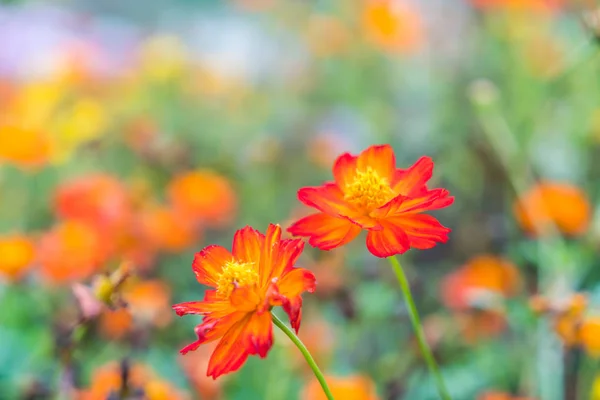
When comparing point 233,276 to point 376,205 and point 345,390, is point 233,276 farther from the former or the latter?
point 345,390

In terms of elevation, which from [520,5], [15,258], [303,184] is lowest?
[303,184]

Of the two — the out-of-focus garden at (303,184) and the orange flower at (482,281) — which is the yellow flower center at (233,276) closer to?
the out-of-focus garden at (303,184)

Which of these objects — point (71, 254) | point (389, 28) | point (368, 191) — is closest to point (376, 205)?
point (368, 191)

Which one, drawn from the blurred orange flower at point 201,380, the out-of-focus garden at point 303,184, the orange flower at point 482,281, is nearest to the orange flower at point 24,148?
the out-of-focus garden at point 303,184

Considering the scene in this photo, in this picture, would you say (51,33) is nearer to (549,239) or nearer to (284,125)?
(284,125)

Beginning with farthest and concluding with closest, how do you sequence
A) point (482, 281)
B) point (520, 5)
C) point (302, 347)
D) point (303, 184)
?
1. point (520, 5)
2. point (303, 184)
3. point (482, 281)
4. point (302, 347)

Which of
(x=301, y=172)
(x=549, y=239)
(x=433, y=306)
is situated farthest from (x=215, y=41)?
→ (x=549, y=239)
